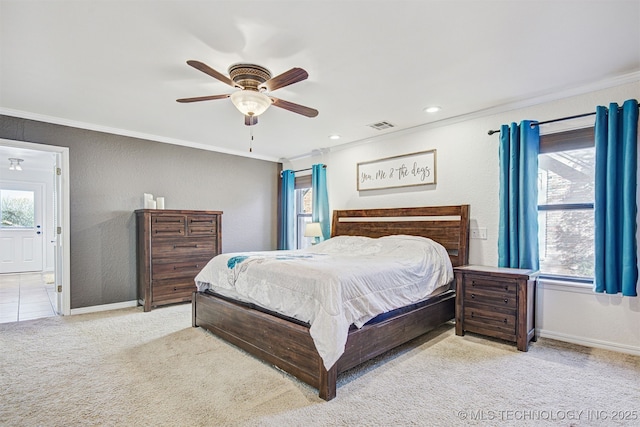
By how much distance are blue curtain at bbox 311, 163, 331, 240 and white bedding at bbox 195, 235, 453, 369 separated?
1.69m

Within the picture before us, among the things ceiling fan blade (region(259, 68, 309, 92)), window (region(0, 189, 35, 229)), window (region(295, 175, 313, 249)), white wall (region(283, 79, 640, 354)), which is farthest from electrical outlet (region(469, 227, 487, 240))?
window (region(0, 189, 35, 229))

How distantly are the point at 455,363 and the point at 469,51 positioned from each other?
2.49m

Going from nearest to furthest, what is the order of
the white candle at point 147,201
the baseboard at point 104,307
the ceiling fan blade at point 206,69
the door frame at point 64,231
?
the ceiling fan blade at point 206,69
the door frame at point 64,231
the baseboard at point 104,307
the white candle at point 147,201

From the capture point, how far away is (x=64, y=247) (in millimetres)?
4059

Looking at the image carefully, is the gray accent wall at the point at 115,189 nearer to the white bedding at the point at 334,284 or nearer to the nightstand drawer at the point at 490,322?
the white bedding at the point at 334,284

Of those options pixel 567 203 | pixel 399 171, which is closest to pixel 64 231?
pixel 399 171

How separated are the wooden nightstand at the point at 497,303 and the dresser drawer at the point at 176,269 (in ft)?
11.4

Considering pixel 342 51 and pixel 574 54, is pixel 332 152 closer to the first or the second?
pixel 342 51

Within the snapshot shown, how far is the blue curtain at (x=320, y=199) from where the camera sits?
5.46 m

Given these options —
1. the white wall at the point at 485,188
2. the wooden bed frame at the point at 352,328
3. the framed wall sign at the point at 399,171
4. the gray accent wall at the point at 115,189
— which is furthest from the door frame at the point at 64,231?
the framed wall sign at the point at 399,171

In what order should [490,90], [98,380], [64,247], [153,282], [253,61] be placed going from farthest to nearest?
1. [153,282]
2. [64,247]
3. [490,90]
4. [253,61]
5. [98,380]

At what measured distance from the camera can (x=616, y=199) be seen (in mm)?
2807

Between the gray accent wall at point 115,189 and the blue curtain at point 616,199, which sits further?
the gray accent wall at point 115,189

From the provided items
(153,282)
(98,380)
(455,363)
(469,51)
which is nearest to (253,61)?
(469,51)
